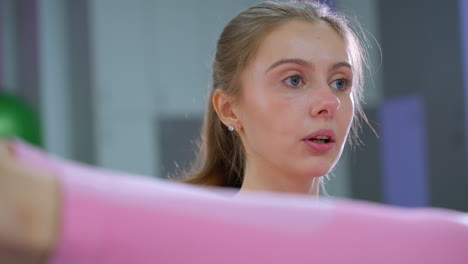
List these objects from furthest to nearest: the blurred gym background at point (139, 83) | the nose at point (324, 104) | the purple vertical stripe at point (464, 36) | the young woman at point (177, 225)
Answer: the blurred gym background at point (139, 83)
the purple vertical stripe at point (464, 36)
the nose at point (324, 104)
the young woman at point (177, 225)

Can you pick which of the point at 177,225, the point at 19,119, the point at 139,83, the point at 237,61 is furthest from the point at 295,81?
the point at 139,83

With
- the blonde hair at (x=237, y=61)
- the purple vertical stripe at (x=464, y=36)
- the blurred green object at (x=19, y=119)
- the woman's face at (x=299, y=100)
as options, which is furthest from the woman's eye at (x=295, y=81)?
the blurred green object at (x=19, y=119)

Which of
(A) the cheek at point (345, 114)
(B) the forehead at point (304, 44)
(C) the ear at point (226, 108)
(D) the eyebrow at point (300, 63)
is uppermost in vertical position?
(B) the forehead at point (304, 44)

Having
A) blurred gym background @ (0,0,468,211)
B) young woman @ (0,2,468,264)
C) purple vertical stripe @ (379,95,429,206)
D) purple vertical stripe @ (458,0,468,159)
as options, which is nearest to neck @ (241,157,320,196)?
young woman @ (0,2,468,264)

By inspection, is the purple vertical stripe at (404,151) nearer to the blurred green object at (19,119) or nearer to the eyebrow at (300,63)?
the blurred green object at (19,119)

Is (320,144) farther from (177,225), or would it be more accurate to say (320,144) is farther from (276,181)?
(177,225)

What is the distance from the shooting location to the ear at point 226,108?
3.59ft

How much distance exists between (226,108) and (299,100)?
0.21m

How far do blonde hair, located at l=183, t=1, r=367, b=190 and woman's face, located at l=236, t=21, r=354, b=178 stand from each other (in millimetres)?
38

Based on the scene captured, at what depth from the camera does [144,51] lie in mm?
4785

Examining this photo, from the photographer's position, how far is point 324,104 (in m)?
0.94

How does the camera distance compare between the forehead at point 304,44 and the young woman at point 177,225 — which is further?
the forehead at point 304,44

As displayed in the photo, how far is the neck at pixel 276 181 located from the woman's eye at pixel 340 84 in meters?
0.15

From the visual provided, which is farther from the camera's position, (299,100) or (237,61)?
(237,61)
